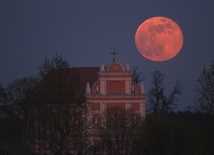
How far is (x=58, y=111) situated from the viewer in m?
31.3

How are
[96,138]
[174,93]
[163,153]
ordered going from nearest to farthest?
[163,153]
[96,138]
[174,93]

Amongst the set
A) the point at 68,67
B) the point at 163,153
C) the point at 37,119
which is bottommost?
the point at 163,153

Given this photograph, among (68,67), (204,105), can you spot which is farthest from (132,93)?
(68,67)

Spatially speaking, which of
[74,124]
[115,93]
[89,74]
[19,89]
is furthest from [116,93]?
[74,124]

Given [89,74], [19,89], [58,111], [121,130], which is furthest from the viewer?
[89,74]

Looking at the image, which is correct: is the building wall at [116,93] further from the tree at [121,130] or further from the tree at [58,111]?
the tree at [58,111]

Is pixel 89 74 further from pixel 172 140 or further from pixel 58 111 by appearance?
pixel 172 140

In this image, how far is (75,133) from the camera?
31719 millimetres

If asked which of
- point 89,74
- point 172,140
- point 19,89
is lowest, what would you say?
point 172,140

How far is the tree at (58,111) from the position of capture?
1229 inches

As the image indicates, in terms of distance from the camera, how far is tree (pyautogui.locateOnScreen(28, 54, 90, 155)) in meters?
31.2

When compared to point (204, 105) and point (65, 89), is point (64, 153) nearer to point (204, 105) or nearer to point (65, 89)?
point (65, 89)

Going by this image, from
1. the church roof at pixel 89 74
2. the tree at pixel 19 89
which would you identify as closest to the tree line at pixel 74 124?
the tree at pixel 19 89

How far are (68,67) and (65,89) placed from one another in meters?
1.90
